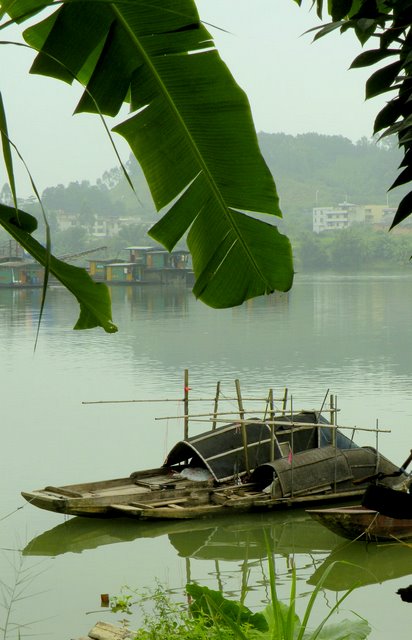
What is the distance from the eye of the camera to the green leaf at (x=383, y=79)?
1.48m

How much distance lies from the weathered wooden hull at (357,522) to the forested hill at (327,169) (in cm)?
6039

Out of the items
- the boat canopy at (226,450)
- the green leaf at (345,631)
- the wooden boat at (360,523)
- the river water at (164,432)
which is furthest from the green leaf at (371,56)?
the boat canopy at (226,450)

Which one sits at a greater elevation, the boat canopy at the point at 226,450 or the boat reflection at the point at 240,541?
the boat canopy at the point at 226,450

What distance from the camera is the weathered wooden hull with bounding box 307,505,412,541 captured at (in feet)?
22.4

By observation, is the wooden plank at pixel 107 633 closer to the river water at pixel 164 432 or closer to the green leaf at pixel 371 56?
the river water at pixel 164 432

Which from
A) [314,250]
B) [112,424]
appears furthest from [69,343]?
[314,250]

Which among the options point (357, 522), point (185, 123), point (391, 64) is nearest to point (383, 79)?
point (391, 64)

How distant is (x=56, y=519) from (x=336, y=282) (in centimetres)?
4360

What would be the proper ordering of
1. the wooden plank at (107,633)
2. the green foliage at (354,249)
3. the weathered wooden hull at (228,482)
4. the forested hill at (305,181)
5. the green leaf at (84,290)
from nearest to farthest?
the green leaf at (84,290) → the wooden plank at (107,633) → the weathered wooden hull at (228,482) → the green foliage at (354,249) → the forested hill at (305,181)

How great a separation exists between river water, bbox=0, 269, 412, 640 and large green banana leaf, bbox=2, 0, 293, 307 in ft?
4.73

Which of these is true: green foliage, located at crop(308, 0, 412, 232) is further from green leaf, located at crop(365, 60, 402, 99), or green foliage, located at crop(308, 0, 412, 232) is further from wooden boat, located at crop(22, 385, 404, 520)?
wooden boat, located at crop(22, 385, 404, 520)

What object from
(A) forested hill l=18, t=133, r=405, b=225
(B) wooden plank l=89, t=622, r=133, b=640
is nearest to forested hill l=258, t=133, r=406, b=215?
(A) forested hill l=18, t=133, r=405, b=225

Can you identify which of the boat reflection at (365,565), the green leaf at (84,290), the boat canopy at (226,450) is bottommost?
the boat reflection at (365,565)

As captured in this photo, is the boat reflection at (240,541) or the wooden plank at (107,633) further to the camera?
the boat reflection at (240,541)
